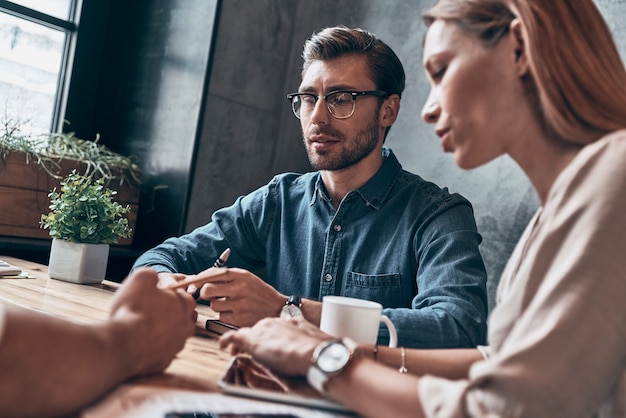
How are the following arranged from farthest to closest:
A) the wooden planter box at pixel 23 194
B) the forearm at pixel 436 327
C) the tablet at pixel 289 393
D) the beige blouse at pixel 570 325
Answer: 1. the wooden planter box at pixel 23 194
2. the forearm at pixel 436 327
3. the tablet at pixel 289 393
4. the beige blouse at pixel 570 325

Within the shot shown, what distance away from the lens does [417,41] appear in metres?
3.12

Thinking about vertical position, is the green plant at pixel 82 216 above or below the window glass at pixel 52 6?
below

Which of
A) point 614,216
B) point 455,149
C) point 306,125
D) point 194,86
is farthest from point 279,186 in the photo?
point 614,216

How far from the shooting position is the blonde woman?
0.82 metres

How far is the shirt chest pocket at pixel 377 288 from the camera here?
194cm

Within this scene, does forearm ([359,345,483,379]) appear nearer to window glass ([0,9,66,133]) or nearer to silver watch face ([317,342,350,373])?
A: silver watch face ([317,342,350,373])

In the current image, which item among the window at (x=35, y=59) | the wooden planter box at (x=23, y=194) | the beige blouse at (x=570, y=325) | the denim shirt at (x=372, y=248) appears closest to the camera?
the beige blouse at (x=570, y=325)

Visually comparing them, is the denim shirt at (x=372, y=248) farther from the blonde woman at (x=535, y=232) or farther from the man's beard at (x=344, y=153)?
the blonde woman at (x=535, y=232)

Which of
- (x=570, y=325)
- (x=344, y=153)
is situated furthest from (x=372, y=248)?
(x=570, y=325)

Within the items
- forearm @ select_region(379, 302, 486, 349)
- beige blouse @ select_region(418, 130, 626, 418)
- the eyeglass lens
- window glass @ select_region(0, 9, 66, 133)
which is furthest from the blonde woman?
window glass @ select_region(0, 9, 66, 133)

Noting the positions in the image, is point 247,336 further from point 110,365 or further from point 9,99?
point 9,99

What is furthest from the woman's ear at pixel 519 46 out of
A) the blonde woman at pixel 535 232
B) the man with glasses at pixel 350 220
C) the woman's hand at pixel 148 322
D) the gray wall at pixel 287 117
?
the gray wall at pixel 287 117

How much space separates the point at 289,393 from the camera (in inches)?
39.1

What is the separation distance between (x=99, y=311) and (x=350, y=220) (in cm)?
84
